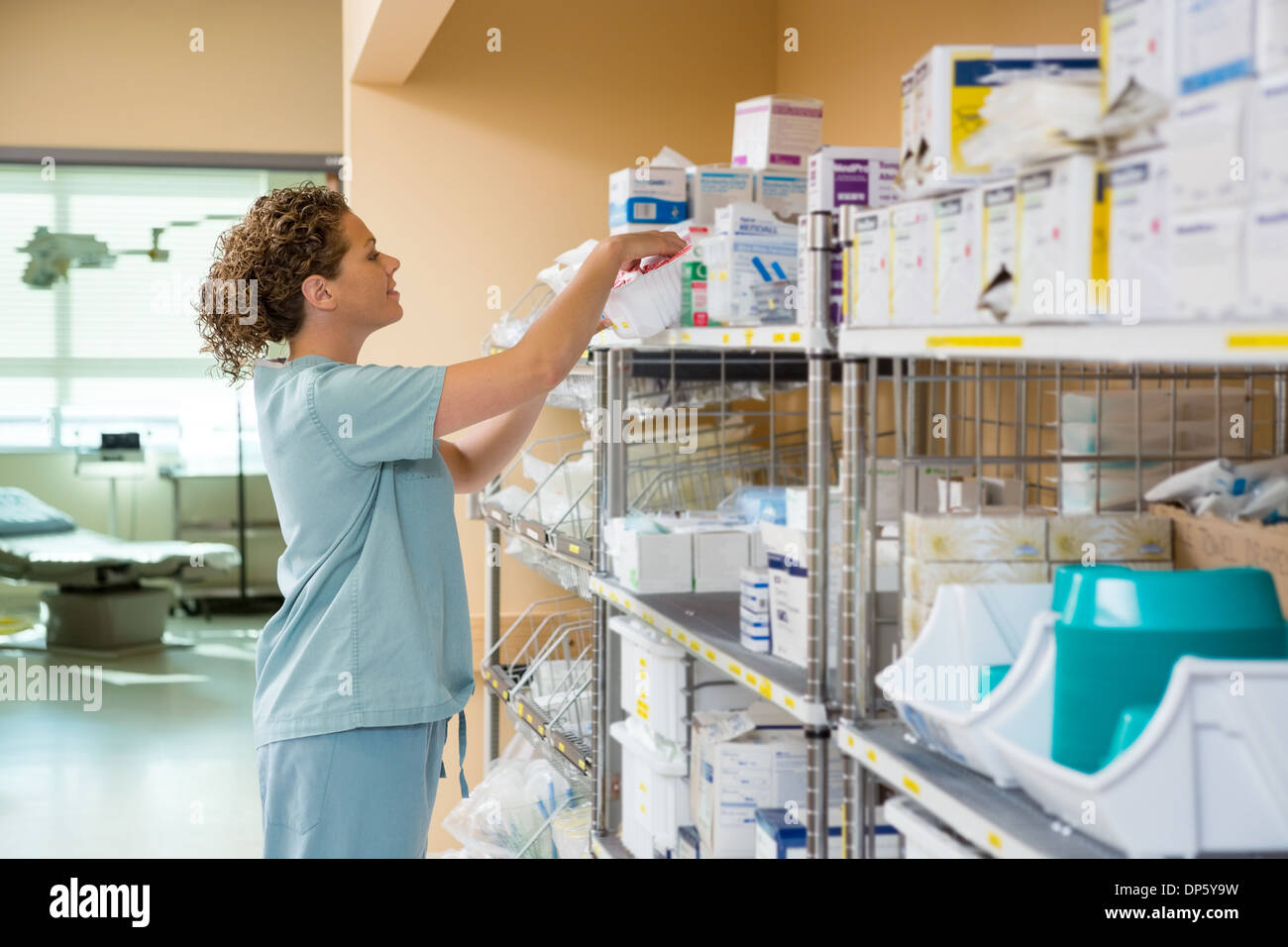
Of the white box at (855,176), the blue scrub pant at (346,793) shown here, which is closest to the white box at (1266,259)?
the white box at (855,176)

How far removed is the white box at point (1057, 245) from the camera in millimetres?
1203

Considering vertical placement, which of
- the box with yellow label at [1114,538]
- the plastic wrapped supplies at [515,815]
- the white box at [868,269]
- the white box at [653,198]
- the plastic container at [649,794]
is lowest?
the plastic wrapped supplies at [515,815]

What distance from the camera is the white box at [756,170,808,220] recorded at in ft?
8.42

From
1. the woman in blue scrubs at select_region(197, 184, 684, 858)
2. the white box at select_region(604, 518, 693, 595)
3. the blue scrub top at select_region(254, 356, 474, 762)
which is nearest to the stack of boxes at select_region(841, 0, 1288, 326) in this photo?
the woman in blue scrubs at select_region(197, 184, 684, 858)

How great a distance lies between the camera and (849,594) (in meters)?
1.85

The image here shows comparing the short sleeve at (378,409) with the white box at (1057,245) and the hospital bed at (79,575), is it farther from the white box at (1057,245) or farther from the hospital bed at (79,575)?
the hospital bed at (79,575)

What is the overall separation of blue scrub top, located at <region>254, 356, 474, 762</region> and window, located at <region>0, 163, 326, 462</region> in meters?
4.85

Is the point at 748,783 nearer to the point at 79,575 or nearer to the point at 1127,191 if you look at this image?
the point at 1127,191

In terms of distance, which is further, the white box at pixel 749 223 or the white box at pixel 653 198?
the white box at pixel 653 198

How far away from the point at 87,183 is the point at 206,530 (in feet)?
6.60

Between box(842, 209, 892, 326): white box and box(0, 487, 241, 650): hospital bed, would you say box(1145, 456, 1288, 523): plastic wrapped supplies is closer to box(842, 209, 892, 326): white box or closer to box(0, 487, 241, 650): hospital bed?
box(842, 209, 892, 326): white box

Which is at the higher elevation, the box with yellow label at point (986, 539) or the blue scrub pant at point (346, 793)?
the box with yellow label at point (986, 539)

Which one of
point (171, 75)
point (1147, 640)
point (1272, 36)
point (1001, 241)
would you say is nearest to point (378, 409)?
point (1001, 241)
